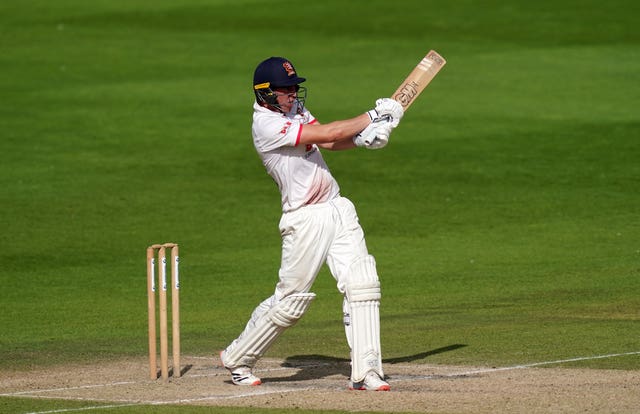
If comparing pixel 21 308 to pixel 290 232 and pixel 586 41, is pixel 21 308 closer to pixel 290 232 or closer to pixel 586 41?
pixel 290 232

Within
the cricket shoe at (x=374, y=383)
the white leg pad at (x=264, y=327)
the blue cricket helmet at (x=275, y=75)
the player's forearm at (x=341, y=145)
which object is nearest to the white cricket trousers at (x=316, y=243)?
the white leg pad at (x=264, y=327)

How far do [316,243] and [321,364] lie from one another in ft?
4.88

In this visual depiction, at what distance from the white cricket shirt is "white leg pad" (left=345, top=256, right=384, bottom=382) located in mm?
613

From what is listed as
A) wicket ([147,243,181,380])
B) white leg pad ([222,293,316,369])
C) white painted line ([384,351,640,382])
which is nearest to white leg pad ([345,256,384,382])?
white leg pad ([222,293,316,369])

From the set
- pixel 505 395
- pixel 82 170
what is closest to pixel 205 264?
pixel 82 170

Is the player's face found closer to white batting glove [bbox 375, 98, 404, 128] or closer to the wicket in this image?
white batting glove [bbox 375, 98, 404, 128]

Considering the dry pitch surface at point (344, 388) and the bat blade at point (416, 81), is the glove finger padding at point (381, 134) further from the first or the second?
the dry pitch surface at point (344, 388)

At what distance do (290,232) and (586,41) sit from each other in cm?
2396

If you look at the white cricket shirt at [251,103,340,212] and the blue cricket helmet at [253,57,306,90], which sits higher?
the blue cricket helmet at [253,57,306,90]

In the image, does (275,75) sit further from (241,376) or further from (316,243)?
(241,376)

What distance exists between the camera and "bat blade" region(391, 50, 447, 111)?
970 centimetres

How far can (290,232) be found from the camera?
9.52 meters

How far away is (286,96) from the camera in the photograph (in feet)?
31.8

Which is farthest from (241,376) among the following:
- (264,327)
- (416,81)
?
(416,81)
